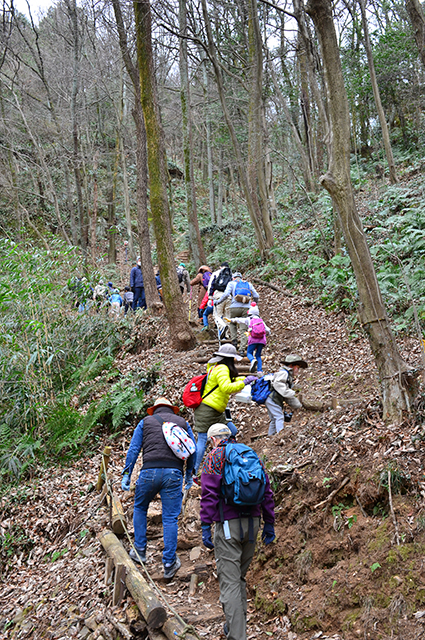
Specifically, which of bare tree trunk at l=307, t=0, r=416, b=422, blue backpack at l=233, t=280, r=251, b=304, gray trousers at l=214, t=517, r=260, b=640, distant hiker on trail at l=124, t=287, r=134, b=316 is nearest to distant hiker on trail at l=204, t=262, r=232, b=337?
blue backpack at l=233, t=280, r=251, b=304

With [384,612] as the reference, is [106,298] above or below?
above

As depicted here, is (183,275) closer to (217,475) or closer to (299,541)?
(299,541)

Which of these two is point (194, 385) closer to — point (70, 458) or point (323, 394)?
point (323, 394)

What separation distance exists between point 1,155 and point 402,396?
24.9 meters

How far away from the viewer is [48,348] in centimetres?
970

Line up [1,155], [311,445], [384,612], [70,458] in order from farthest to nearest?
[1,155], [70,458], [311,445], [384,612]

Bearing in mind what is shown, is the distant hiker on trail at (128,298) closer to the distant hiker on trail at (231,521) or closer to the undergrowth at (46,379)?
the undergrowth at (46,379)

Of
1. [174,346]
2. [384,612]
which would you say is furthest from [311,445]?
[174,346]

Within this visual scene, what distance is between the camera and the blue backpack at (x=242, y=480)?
12.3 feet

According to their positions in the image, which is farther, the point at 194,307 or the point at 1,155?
the point at 1,155

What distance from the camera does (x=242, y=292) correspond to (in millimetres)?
10312

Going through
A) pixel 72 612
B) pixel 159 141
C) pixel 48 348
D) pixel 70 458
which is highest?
pixel 159 141

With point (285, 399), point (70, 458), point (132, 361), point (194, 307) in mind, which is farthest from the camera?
point (194, 307)

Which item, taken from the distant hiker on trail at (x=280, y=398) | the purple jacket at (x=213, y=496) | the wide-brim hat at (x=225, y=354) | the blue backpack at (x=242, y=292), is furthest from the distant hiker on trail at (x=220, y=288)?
the purple jacket at (x=213, y=496)
